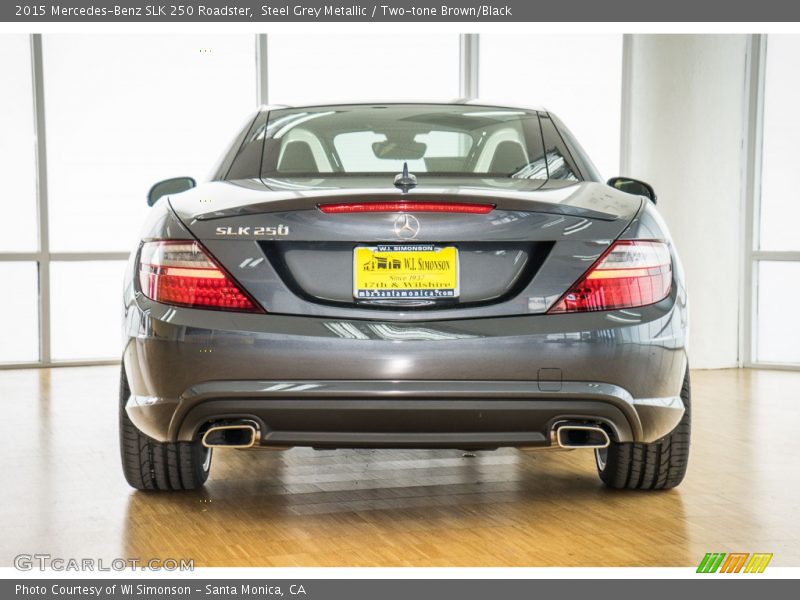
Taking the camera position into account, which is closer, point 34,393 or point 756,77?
point 34,393

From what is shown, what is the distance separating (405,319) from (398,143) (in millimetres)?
1299

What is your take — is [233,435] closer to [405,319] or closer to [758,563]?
[405,319]

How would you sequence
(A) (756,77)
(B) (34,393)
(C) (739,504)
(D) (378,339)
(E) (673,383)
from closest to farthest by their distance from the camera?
(D) (378,339) < (E) (673,383) < (C) (739,504) < (B) (34,393) < (A) (756,77)

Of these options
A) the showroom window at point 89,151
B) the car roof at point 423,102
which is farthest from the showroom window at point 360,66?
the car roof at point 423,102

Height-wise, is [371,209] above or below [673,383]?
above

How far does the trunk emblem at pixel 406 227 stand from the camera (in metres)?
2.93

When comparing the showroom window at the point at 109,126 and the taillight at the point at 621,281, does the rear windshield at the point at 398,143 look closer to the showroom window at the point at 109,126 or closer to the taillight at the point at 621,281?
the taillight at the point at 621,281

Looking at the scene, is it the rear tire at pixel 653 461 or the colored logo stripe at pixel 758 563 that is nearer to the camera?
the colored logo stripe at pixel 758 563

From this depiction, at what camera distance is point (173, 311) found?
9.93 feet

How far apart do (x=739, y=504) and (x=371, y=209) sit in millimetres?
1750

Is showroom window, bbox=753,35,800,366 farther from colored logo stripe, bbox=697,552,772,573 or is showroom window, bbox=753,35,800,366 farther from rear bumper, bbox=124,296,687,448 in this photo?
rear bumper, bbox=124,296,687,448

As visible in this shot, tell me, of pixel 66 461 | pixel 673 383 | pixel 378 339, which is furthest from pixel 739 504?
pixel 66 461

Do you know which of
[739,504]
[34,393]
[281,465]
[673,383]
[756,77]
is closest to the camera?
[673,383]

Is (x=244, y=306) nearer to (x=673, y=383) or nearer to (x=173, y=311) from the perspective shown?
(x=173, y=311)
